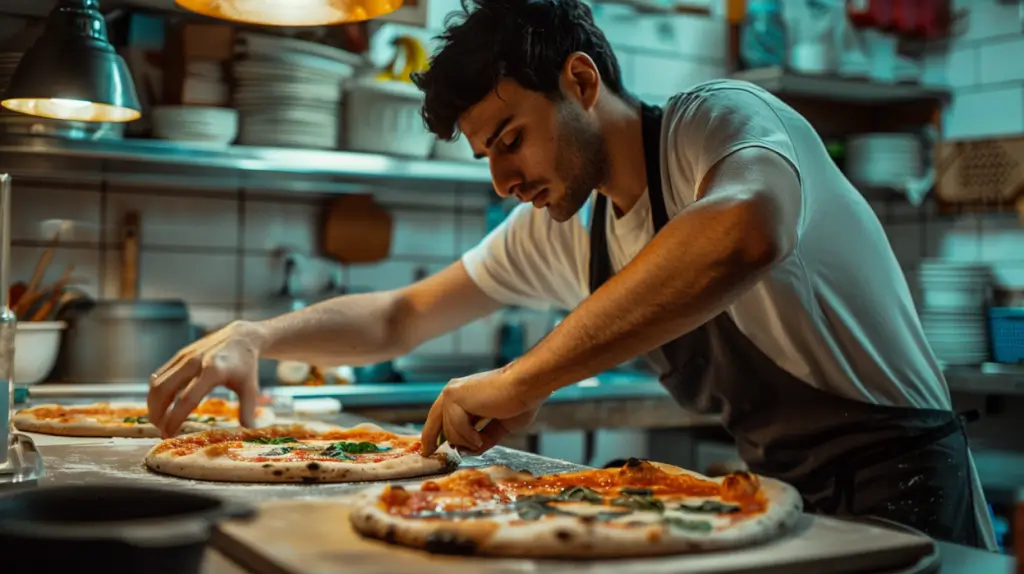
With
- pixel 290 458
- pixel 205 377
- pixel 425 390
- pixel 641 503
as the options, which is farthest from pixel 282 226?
pixel 641 503

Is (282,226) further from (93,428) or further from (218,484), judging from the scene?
(218,484)

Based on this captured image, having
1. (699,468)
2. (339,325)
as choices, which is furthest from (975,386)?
(339,325)

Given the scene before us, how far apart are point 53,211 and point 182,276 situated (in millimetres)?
446

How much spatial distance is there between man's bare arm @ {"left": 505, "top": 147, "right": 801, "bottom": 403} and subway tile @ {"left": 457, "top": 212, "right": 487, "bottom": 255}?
274 cm

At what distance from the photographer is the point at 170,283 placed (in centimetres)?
354

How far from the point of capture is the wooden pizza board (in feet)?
3.03

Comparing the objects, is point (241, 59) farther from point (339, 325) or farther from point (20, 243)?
point (339, 325)

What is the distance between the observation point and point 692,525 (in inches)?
40.5

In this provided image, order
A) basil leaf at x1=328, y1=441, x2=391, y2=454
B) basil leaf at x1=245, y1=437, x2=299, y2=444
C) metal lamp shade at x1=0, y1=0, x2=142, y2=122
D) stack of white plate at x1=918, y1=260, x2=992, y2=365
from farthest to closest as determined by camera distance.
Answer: stack of white plate at x1=918, y1=260, x2=992, y2=365, metal lamp shade at x1=0, y1=0, x2=142, y2=122, basil leaf at x1=245, y1=437, x2=299, y2=444, basil leaf at x1=328, y1=441, x2=391, y2=454

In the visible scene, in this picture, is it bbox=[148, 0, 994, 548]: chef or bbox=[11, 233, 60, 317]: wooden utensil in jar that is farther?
bbox=[11, 233, 60, 317]: wooden utensil in jar

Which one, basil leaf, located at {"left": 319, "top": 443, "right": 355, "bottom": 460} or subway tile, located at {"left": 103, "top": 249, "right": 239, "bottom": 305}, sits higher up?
subway tile, located at {"left": 103, "top": 249, "right": 239, "bottom": 305}

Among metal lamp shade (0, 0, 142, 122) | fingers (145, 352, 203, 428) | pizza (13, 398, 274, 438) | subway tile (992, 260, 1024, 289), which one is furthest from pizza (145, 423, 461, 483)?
subway tile (992, 260, 1024, 289)

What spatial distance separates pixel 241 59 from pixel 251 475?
209cm

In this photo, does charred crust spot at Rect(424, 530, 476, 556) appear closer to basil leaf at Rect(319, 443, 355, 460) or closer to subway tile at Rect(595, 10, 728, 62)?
basil leaf at Rect(319, 443, 355, 460)
